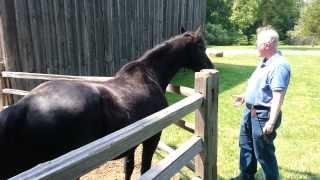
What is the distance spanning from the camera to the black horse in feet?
9.07

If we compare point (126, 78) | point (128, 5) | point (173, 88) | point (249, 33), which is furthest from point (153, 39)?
point (249, 33)

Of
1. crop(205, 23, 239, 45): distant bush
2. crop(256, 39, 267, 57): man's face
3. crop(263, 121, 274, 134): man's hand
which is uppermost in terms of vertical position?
crop(256, 39, 267, 57): man's face

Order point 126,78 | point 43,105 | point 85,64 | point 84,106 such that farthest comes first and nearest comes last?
point 85,64 → point 126,78 → point 84,106 → point 43,105

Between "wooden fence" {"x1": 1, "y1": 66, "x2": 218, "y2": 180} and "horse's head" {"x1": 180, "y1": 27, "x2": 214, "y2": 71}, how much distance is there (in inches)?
17.2

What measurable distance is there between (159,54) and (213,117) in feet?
4.44

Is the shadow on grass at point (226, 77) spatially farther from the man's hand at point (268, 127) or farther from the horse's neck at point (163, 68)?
the man's hand at point (268, 127)

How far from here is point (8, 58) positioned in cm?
655

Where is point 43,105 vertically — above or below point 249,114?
above

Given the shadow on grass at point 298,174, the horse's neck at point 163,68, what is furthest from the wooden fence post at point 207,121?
the shadow on grass at point 298,174

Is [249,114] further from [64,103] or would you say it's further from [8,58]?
[8,58]

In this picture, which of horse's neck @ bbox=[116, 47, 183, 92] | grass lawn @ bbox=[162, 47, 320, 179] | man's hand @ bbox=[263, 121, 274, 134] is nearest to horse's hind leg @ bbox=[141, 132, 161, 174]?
horse's neck @ bbox=[116, 47, 183, 92]

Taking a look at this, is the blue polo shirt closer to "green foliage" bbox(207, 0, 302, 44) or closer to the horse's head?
the horse's head

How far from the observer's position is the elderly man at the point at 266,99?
371cm

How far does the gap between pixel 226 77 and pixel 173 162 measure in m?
11.1
